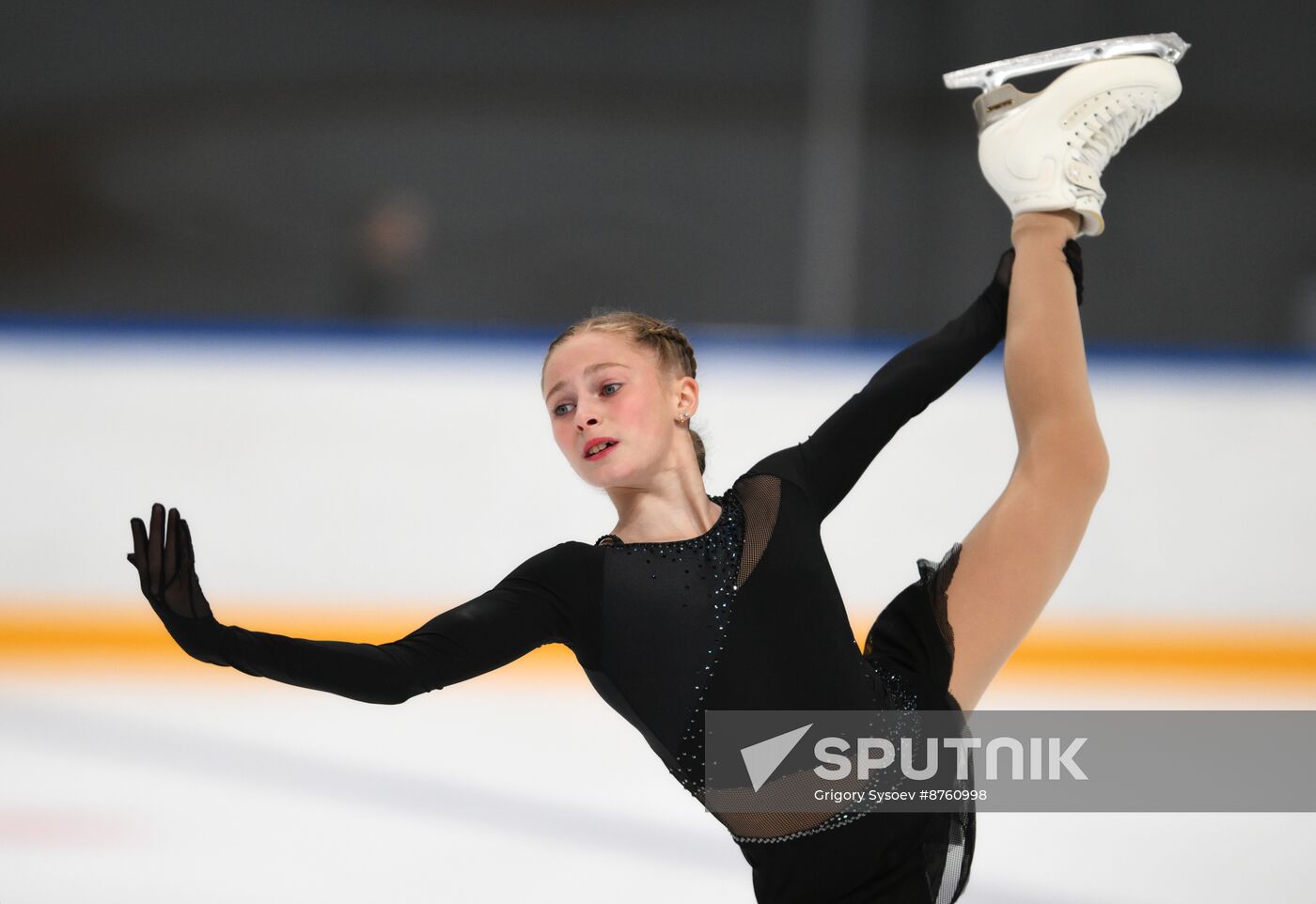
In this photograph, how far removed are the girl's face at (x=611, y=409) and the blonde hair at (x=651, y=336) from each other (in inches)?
0.6

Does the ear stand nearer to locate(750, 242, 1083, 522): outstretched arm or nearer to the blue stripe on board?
locate(750, 242, 1083, 522): outstretched arm

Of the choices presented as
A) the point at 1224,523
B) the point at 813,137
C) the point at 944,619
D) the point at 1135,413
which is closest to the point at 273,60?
the point at 813,137

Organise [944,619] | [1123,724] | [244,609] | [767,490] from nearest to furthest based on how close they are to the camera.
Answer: [767,490]
[944,619]
[1123,724]
[244,609]

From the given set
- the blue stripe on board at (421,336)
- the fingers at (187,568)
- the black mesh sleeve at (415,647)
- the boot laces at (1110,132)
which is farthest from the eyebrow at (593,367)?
the blue stripe on board at (421,336)

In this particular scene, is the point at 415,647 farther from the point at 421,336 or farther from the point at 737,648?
the point at 421,336

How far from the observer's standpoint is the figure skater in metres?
1.50

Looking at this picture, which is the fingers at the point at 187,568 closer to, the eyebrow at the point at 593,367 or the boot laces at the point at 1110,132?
the eyebrow at the point at 593,367

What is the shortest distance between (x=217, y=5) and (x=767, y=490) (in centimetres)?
425

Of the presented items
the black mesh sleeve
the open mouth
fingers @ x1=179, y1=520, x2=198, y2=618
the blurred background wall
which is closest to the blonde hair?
the open mouth

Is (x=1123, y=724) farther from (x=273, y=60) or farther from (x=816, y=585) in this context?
(x=273, y=60)

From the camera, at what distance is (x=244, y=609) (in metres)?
3.57

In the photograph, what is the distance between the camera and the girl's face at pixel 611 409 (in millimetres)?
1704

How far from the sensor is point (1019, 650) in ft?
11.8

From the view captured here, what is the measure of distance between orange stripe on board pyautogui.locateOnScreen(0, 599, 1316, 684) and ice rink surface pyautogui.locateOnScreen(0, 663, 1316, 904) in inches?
10.9
